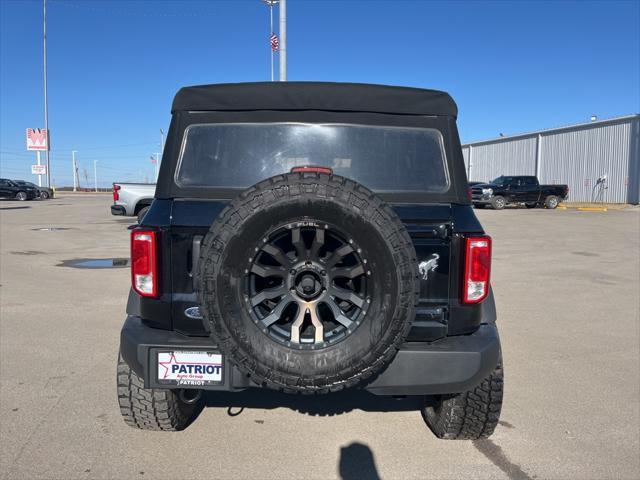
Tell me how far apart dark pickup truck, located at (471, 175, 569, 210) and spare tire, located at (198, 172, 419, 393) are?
88.0 feet

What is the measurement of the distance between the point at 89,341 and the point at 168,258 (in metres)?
2.94

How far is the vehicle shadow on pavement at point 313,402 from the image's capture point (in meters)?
3.75

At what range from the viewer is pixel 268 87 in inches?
120

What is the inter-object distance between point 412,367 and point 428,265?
524 millimetres

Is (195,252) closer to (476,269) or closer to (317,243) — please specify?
(317,243)

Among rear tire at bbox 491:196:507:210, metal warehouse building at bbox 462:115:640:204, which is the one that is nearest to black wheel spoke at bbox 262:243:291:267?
rear tire at bbox 491:196:507:210

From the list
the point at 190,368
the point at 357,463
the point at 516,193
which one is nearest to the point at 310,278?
the point at 190,368

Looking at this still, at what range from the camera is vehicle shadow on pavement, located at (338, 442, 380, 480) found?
9.52 ft

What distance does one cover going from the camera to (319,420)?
358cm

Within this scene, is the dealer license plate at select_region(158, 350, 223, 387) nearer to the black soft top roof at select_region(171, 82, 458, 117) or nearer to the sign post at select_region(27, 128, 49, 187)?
the black soft top roof at select_region(171, 82, 458, 117)

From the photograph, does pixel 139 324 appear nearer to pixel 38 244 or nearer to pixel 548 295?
pixel 548 295

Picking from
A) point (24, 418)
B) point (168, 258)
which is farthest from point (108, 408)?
point (168, 258)

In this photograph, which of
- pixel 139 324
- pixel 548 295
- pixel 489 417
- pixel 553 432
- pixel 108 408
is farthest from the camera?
pixel 548 295

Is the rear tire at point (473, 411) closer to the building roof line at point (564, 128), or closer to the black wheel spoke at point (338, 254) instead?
the black wheel spoke at point (338, 254)
